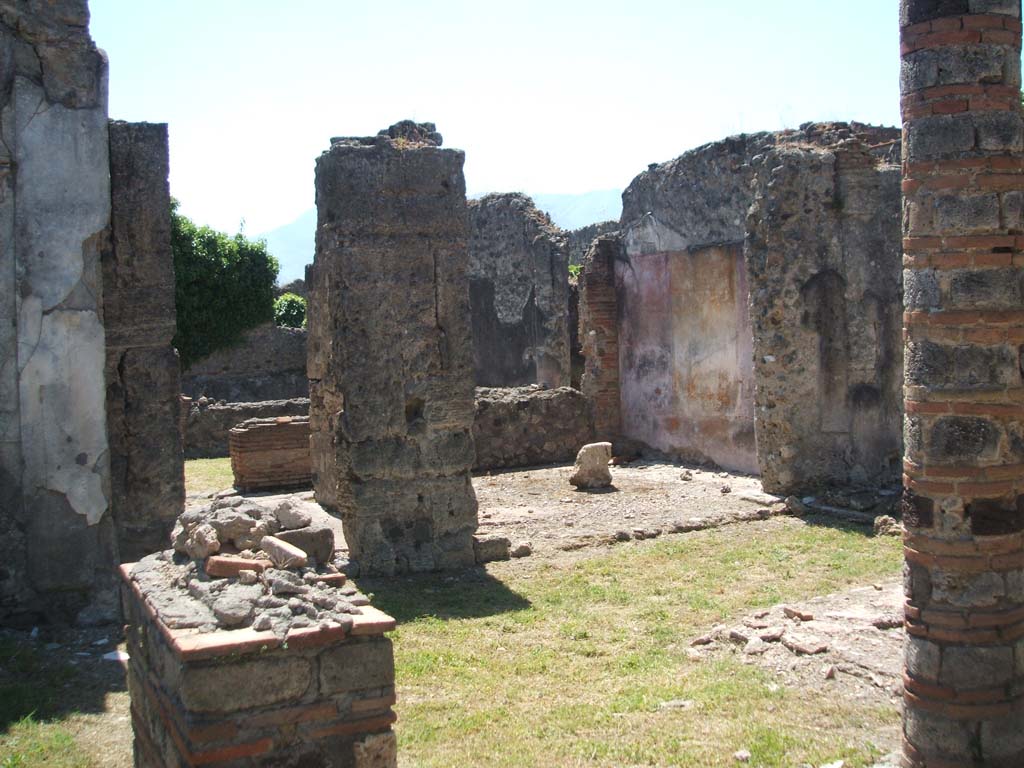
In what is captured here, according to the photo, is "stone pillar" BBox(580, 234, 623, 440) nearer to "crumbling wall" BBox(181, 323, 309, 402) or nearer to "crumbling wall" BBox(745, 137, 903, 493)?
"crumbling wall" BBox(745, 137, 903, 493)

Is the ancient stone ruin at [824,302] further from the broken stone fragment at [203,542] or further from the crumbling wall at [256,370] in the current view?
the crumbling wall at [256,370]

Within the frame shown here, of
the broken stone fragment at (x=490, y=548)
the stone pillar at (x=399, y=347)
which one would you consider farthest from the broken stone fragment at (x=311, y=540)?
the broken stone fragment at (x=490, y=548)

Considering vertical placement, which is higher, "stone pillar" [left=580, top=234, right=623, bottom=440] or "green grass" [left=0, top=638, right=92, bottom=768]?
"stone pillar" [left=580, top=234, right=623, bottom=440]

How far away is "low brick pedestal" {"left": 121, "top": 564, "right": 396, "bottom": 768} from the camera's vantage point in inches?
142

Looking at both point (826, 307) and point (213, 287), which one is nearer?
point (826, 307)

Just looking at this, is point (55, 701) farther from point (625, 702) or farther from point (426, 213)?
point (426, 213)

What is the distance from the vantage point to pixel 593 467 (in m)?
11.7

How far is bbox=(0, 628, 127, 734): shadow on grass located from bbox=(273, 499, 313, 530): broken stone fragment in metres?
1.46

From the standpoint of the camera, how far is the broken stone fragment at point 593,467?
38.3ft

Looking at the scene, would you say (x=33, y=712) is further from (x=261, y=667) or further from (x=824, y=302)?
(x=824, y=302)

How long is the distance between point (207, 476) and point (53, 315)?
8259 millimetres

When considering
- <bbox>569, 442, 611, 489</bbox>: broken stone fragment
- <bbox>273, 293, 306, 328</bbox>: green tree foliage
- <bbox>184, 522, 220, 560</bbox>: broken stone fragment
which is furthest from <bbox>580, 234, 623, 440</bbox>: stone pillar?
<bbox>273, 293, 306, 328</bbox>: green tree foliage

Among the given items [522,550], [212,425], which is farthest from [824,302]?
[212,425]

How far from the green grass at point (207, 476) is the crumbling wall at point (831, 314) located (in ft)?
21.8
